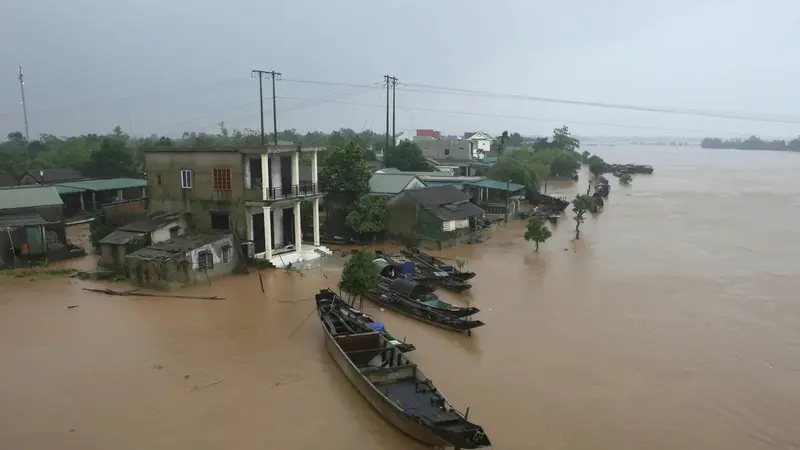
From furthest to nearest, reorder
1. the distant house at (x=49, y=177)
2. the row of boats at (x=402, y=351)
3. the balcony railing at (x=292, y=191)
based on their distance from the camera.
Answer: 1. the distant house at (x=49, y=177)
2. the balcony railing at (x=292, y=191)
3. the row of boats at (x=402, y=351)

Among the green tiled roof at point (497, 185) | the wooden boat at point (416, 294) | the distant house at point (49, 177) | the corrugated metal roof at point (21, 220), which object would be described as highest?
the distant house at point (49, 177)

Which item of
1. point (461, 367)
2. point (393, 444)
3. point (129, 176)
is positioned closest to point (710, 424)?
point (461, 367)

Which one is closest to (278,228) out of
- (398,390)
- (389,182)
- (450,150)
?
(389,182)

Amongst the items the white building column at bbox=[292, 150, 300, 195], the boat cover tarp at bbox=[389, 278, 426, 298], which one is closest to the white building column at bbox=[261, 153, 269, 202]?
the white building column at bbox=[292, 150, 300, 195]

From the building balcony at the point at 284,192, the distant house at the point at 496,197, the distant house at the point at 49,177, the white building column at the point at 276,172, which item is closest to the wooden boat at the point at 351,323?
the building balcony at the point at 284,192

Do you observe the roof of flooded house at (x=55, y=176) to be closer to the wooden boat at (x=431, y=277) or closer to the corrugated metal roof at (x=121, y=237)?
the corrugated metal roof at (x=121, y=237)
